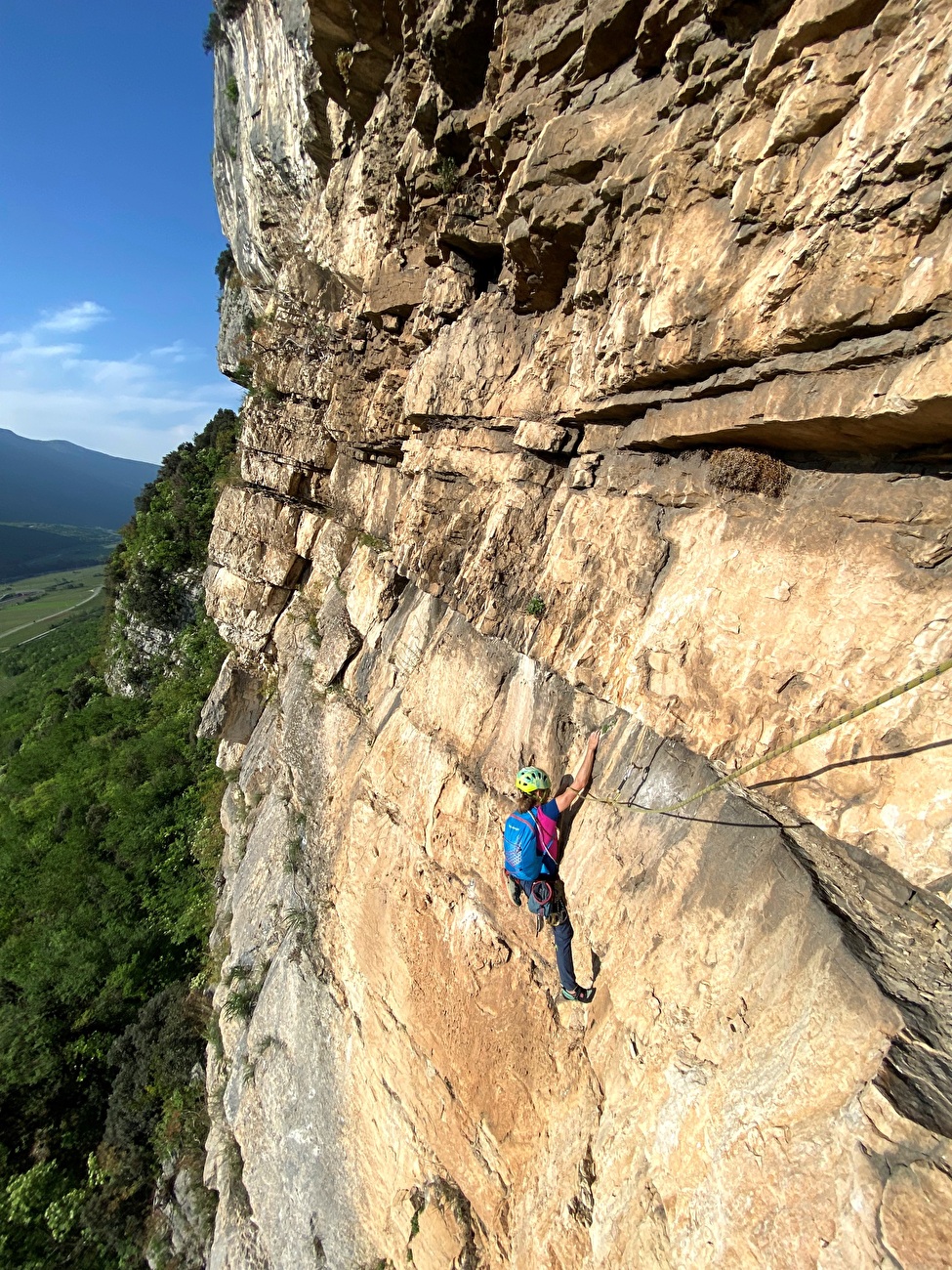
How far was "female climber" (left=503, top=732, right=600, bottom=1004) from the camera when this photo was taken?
5.41 metres

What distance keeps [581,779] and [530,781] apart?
53cm

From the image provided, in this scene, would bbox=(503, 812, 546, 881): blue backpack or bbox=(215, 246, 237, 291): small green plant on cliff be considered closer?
bbox=(503, 812, 546, 881): blue backpack

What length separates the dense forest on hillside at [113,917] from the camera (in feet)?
41.4

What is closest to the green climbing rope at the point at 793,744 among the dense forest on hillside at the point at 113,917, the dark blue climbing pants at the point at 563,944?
the dark blue climbing pants at the point at 563,944

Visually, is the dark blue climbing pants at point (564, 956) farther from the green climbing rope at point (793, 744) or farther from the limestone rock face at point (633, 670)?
the green climbing rope at point (793, 744)

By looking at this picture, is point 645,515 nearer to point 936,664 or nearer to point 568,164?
point 936,664

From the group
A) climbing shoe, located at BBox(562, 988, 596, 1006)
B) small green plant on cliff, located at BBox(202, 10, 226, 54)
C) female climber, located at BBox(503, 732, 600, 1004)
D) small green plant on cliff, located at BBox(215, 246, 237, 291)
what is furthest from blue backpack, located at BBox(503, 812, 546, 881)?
small green plant on cliff, located at BBox(215, 246, 237, 291)

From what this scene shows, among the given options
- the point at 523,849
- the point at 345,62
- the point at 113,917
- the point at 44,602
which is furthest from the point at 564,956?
the point at 44,602

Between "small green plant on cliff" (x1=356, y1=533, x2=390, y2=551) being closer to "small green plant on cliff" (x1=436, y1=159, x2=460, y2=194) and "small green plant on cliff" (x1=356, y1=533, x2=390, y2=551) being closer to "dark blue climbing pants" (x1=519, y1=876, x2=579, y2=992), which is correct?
"small green plant on cliff" (x1=436, y1=159, x2=460, y2=194)

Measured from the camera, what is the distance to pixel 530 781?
19.0 ft

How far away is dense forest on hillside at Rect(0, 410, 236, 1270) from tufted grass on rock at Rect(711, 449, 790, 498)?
16.9m

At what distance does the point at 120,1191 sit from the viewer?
12500 mm

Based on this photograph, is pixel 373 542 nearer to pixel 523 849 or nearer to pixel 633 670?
pixel 633 670

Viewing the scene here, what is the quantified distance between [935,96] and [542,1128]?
28.8 ft
